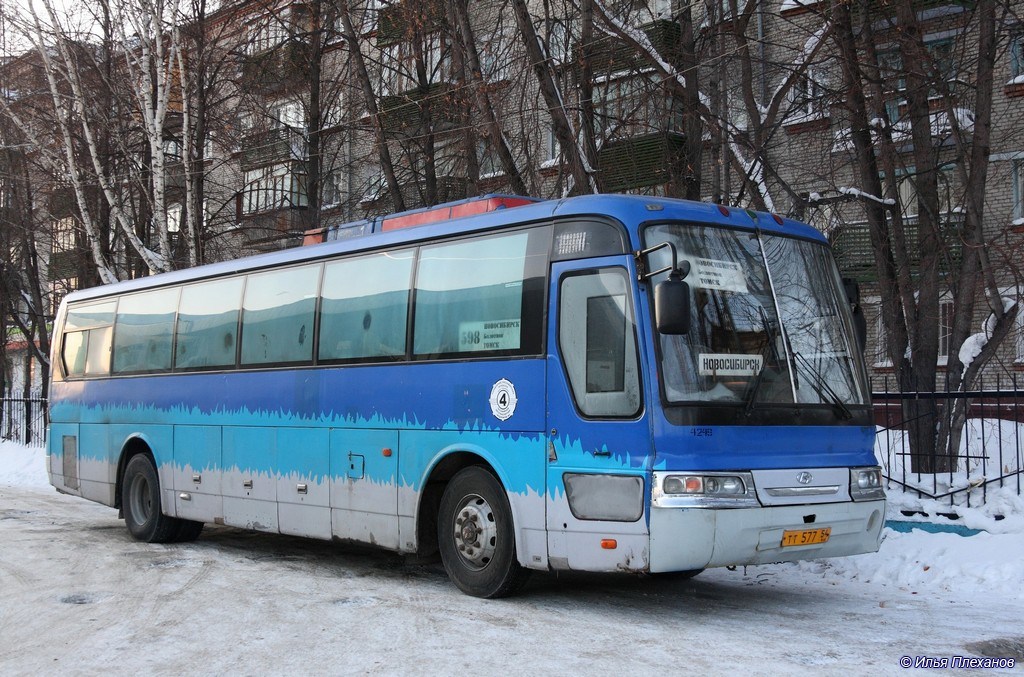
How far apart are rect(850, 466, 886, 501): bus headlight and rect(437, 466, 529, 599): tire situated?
2.62 metres

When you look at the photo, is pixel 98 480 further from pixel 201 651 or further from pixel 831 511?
pixel 831 511

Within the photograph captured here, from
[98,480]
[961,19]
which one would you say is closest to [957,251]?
[961,19]

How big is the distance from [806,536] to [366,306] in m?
4.51

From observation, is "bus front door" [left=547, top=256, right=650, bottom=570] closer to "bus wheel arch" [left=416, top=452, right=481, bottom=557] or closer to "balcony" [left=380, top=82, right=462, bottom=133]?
"bus wheel arch" [left=416, top=452, right=481, bottom=557]

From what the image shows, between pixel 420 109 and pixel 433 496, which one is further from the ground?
pixel 420 109

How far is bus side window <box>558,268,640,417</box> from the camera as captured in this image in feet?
26.1

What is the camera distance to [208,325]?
12617mm

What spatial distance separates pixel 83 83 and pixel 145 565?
1671 centimetres

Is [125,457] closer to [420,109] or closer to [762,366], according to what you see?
[420,109]

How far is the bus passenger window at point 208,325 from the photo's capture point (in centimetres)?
1224

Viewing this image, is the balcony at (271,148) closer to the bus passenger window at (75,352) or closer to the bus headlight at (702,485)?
the bus passenger window at (75,352)

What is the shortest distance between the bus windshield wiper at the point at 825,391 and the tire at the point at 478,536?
250 centimetres

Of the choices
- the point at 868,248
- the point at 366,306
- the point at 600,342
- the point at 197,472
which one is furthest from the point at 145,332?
the point at 868,248

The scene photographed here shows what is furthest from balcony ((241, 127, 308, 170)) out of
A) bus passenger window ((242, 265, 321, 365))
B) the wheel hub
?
the wheel hub
